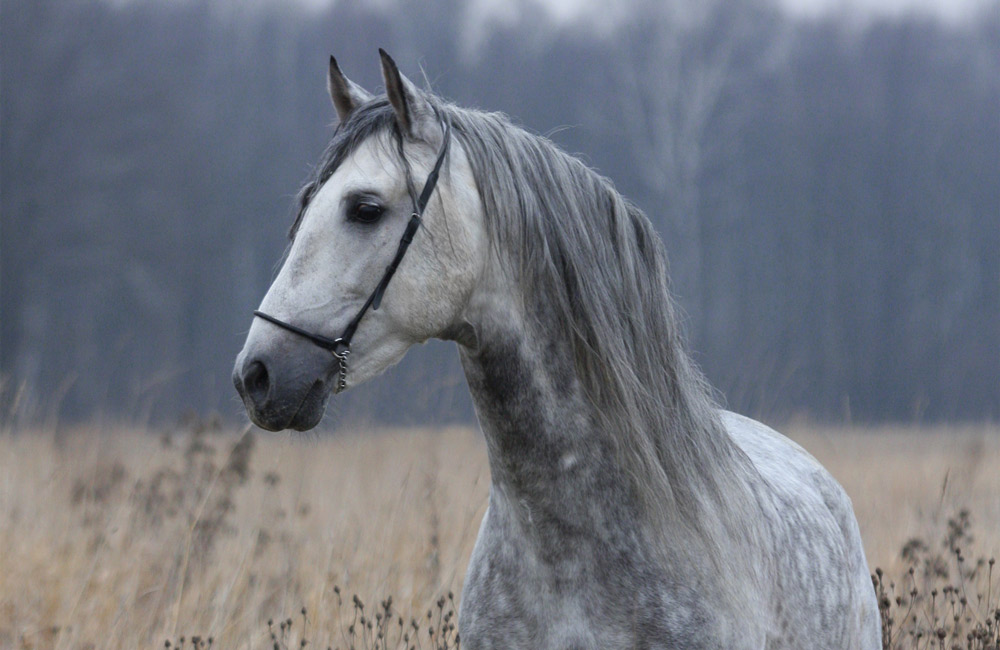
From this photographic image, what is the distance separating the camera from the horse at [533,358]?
2.18 metres

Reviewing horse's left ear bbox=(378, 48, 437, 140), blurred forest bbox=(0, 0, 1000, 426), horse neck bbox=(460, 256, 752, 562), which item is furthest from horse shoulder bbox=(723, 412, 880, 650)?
blurred forest bbox=(0, 0, 1000, 426)

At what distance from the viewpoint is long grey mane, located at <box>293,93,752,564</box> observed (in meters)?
2.31

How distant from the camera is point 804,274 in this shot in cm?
2094

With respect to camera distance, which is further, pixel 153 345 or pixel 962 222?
pixel 962 222

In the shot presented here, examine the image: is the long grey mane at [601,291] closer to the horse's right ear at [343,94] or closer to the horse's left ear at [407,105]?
the horse's left ear at [407,105]

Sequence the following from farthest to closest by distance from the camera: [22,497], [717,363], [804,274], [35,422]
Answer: [804,274] < [717,363] < [35,422] < [22,497]

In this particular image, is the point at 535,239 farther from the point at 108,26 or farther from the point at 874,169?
the point at 874,169

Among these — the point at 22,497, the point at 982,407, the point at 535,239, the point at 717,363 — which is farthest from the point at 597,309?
the point at 982,407

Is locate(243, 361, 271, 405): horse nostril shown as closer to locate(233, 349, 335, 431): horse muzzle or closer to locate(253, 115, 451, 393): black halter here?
locate(233, 349, 335, 431): horse muzzle

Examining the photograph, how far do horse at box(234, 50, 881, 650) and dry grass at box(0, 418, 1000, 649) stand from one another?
101 centimetres

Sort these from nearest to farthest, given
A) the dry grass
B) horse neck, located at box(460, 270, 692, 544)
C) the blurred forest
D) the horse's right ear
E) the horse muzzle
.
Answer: the horse muzzle < horse neck, located at box(460, 270, 692, 544) < the horse's right ear < the dry grass < the blurred forest

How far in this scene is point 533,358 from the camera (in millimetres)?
2320

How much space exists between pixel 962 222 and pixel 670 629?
22064 mm

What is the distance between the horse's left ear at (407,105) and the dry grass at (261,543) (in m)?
1.24
